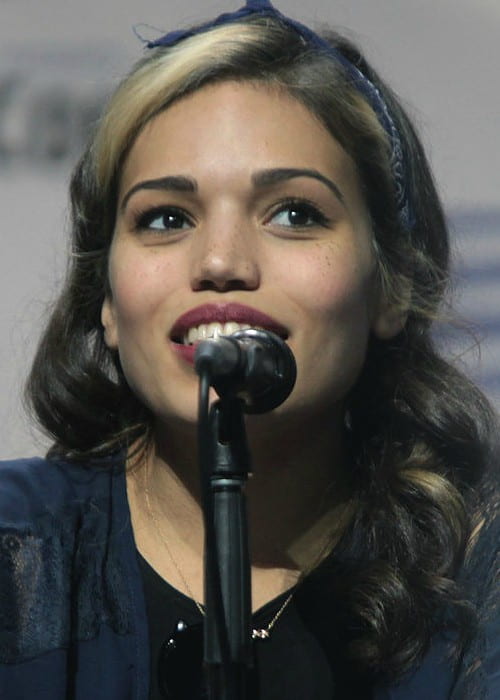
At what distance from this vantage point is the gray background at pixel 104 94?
249 centimetres

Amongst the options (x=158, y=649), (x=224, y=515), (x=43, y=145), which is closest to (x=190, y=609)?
(x=158, y=649)

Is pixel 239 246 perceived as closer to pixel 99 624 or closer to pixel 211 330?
pixel 211 330

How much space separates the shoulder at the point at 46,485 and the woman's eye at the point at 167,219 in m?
0.43

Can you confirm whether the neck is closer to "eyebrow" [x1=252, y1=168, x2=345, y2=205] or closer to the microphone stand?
"eyebrow" [x1=252, y1=168, x2=345, y2=205]

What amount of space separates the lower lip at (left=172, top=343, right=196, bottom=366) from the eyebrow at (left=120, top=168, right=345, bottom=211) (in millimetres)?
232

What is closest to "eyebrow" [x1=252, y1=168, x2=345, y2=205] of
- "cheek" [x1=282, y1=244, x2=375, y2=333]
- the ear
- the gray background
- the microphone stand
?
"cheek" [x1=282, y1=244, x2=375, y2=333]

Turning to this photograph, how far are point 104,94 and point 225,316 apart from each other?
2.45 ft

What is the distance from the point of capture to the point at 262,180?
198cm

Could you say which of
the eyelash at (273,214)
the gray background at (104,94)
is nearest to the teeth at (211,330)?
the eyelash at (273,214)

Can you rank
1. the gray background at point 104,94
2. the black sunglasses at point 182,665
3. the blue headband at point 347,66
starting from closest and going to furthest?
the black sunglasses at point 182,665 → the blue headband at point 347,66 → the gray background at point 104,94

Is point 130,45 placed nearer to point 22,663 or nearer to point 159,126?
point 159,126

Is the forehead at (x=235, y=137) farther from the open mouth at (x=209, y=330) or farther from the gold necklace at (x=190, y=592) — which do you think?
the gold necklace at (x=190, y=592)

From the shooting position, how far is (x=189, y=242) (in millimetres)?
1967

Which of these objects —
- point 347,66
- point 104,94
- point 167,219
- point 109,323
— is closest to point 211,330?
point 167,219
